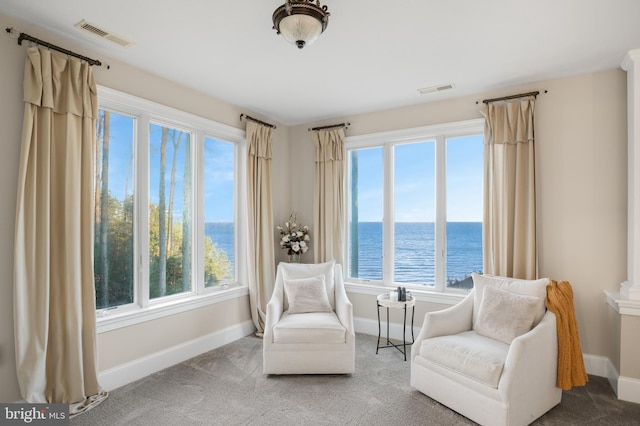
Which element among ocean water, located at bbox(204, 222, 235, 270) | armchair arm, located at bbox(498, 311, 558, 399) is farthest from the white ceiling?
armchair arm, located at bbox(498, 311, 558, 399)

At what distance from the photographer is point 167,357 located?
11.2 ft

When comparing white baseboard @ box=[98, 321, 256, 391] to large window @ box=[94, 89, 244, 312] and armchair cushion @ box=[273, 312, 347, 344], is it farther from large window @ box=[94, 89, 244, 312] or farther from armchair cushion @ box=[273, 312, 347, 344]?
armchair cushion @ box=[273, 312, 347, 344]

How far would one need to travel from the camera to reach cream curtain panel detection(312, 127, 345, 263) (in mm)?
4703

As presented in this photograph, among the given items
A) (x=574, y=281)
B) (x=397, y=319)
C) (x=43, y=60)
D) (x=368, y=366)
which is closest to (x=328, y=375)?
(x=368, y=366)

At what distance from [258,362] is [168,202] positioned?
6.01 feet

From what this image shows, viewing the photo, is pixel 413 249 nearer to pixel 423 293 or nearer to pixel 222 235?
pixel 423 293

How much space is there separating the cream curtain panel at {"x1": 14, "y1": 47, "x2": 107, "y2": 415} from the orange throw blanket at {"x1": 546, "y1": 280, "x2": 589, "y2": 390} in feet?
11.5

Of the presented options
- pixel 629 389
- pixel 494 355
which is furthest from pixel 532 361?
pixel 629 389

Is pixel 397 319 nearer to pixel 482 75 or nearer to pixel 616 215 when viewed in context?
pixel 616 215

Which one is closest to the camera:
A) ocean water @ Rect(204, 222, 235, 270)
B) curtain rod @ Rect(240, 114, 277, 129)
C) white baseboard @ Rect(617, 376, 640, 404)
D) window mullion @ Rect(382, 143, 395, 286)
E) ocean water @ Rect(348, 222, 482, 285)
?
white baseboard @ Rect(617, 376, 640, 404)

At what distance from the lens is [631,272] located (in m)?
2.92

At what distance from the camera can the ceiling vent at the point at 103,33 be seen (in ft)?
8.29

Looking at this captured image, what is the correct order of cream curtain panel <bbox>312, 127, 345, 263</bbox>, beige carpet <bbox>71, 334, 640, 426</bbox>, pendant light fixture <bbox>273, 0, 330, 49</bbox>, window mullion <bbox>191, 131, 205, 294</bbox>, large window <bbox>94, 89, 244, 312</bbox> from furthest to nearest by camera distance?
cream curtain panel <bbox>312, 127, 345, 263</bbox> → window mullion <bbox>191, 131, 205, 294</bbox> → large window <bbox>94, 89, 244, 312</bbox> → beige carpet <bbox>71, 334, 640, 426</bbox> → pendant light fixture <bbox>273, 0, 330, 49</bbox>

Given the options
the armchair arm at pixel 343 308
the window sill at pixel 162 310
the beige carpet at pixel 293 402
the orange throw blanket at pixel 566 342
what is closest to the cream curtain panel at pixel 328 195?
the armchair arm at pixel 343 308
